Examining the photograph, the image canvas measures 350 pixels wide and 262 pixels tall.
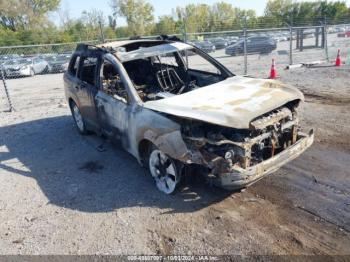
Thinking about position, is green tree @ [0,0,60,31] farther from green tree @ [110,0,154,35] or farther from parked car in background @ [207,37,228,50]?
parked car in background @ [207,37,228,50]

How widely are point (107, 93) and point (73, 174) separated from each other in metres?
1.43

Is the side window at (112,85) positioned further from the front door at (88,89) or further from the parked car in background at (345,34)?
the parked car in background at (345,34)

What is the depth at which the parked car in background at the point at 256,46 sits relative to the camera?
19984 mm

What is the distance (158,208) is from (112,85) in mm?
2460

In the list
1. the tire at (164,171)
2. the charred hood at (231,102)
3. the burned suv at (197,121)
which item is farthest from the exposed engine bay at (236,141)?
the tire at (164,171)

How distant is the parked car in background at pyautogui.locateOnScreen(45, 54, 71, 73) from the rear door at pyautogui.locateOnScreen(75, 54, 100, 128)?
1523cm

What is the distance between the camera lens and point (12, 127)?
8.65 meters

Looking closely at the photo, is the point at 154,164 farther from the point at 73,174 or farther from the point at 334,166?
the point at 334,166

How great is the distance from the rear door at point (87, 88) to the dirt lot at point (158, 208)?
2.17ft

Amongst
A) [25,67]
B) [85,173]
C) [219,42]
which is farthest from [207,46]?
[85,173]

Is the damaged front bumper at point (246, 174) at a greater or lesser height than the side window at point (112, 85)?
lesser

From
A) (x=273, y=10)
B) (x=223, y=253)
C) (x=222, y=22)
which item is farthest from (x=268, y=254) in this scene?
(x=273, y=10)

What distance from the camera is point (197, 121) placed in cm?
404

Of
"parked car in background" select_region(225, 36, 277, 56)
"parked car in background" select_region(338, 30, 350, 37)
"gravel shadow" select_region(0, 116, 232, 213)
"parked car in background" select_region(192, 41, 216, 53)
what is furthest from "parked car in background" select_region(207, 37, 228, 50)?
"gravel shadow" select_region(0, 116, 232, 213)
